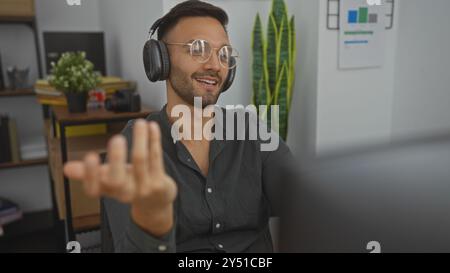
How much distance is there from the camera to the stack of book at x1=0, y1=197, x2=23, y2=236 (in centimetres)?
191

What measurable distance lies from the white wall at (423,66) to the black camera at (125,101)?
24.5 inches

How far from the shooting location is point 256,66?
3.52ft

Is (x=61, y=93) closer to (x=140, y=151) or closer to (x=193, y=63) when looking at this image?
(x=193, y=63)

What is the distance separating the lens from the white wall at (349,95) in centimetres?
98

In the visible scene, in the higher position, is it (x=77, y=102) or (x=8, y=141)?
(x=77, y=102)

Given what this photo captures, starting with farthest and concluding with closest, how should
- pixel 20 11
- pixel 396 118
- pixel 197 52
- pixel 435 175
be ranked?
pixel 20 11 → pixel 396 118 → pixel 197 52 → pixel 435 175

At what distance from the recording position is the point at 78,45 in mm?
1264

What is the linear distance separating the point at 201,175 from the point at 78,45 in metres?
0.77

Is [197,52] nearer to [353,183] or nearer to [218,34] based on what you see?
[218,34]

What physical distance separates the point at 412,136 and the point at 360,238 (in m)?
0.11

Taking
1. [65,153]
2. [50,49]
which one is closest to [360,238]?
[65,153]

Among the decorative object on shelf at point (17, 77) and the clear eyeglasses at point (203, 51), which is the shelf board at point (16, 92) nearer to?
the decorative object on shelf at point (17, 77)

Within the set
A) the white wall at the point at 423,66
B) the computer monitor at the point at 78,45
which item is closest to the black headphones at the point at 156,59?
the computer monitor at the point at 78,45

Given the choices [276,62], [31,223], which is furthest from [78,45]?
[31,223]
